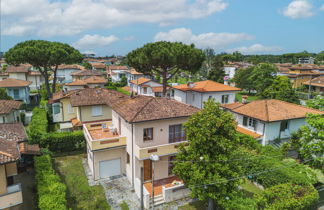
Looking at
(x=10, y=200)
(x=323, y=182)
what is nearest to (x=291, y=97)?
(x=323, y=182)

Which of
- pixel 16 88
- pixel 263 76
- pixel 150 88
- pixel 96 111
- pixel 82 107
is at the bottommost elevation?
pixel 96 111

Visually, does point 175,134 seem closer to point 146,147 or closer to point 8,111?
point 146,147

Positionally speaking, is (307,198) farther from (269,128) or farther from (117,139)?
(117,139)

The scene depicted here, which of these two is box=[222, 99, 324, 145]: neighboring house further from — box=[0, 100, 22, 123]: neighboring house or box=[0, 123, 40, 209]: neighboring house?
box=[0, 100, 22, 123]: neighboring house

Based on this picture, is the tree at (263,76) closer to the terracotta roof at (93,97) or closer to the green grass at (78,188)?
the terracotta roof at (93,97)

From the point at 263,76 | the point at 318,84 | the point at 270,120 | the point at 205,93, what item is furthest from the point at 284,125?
the point at 318,84

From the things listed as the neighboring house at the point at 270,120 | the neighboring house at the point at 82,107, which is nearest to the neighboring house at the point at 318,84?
the neighboring house at the point at 270,120

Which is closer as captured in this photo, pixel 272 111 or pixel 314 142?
pixel 314 142
